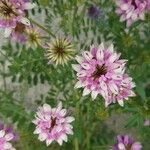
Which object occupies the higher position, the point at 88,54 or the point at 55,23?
the point at 55,23

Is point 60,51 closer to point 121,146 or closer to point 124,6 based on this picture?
point 124,6

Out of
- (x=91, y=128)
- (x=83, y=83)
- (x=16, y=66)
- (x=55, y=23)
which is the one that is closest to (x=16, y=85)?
(x=55, y=23)

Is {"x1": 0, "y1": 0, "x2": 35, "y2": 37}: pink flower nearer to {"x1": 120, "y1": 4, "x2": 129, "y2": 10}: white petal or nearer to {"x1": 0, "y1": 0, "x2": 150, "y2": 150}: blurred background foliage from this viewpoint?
{"x1": 0, "y1": 0, "x2": 150, "y2": 150}: blurred background foliage

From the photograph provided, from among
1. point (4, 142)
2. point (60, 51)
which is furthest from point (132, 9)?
point (4, 142)

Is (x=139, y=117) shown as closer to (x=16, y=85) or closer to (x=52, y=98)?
(x=52, y=98)

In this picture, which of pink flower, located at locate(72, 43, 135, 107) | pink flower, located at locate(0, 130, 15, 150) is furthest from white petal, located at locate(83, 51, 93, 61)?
pink flower, located at locate(0, 130, 15, 150)

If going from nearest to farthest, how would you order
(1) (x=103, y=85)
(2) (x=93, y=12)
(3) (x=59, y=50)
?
(1) (x=103, y=85) < (3) (x=59, y=50) < (2) (x=93, y=12)

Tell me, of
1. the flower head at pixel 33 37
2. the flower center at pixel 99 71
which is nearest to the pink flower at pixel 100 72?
the flower center at pixel 99 71
